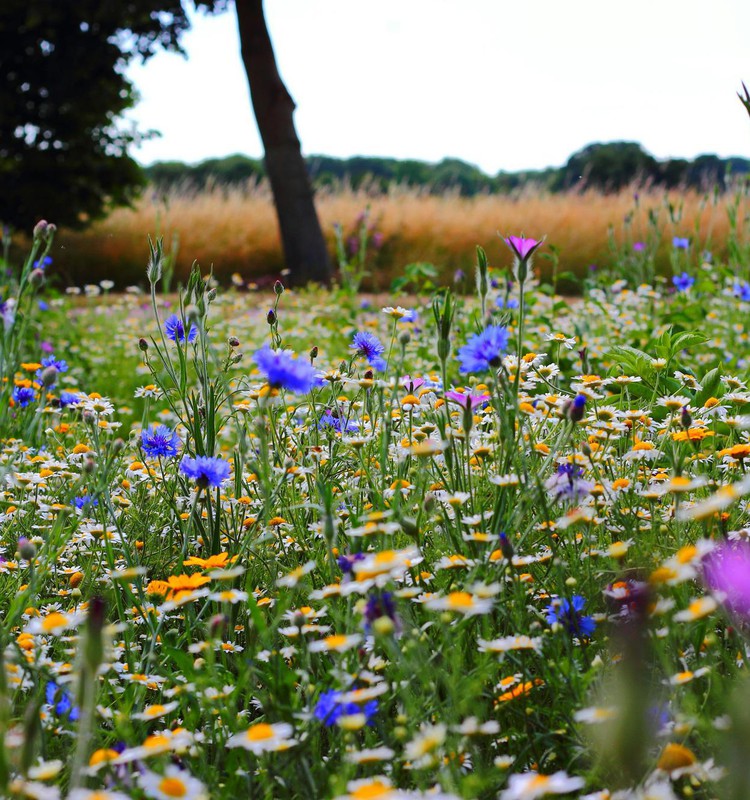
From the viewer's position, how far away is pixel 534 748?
128 cm

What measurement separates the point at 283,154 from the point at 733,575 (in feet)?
29.5

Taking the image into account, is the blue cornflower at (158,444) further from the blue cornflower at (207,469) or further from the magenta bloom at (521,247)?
the magenta bloom at (521,247)

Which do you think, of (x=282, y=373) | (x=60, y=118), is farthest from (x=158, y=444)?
(x=60, y=118)

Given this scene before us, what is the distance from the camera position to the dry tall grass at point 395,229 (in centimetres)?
1091

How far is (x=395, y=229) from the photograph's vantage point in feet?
38.1

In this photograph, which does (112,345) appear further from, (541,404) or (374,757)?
(374,757)

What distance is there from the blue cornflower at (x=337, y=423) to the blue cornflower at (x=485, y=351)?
21.2 inches

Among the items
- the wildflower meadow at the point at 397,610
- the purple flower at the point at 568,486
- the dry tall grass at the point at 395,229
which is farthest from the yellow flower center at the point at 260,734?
the dry tall grass at the point at 395,229

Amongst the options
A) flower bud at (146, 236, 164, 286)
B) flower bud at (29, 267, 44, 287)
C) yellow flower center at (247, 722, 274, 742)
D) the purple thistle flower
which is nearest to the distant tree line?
the purple thistle flower

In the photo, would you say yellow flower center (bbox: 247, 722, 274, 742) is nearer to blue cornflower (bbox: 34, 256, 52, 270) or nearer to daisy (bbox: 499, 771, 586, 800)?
daisy (bbox: 499, 771, 586, 800)

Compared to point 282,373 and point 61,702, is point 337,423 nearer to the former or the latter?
point 282,373

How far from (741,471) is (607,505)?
0.30m

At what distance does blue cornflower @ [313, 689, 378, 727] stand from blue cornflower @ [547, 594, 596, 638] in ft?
1.03

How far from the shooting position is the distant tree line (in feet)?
96.0
